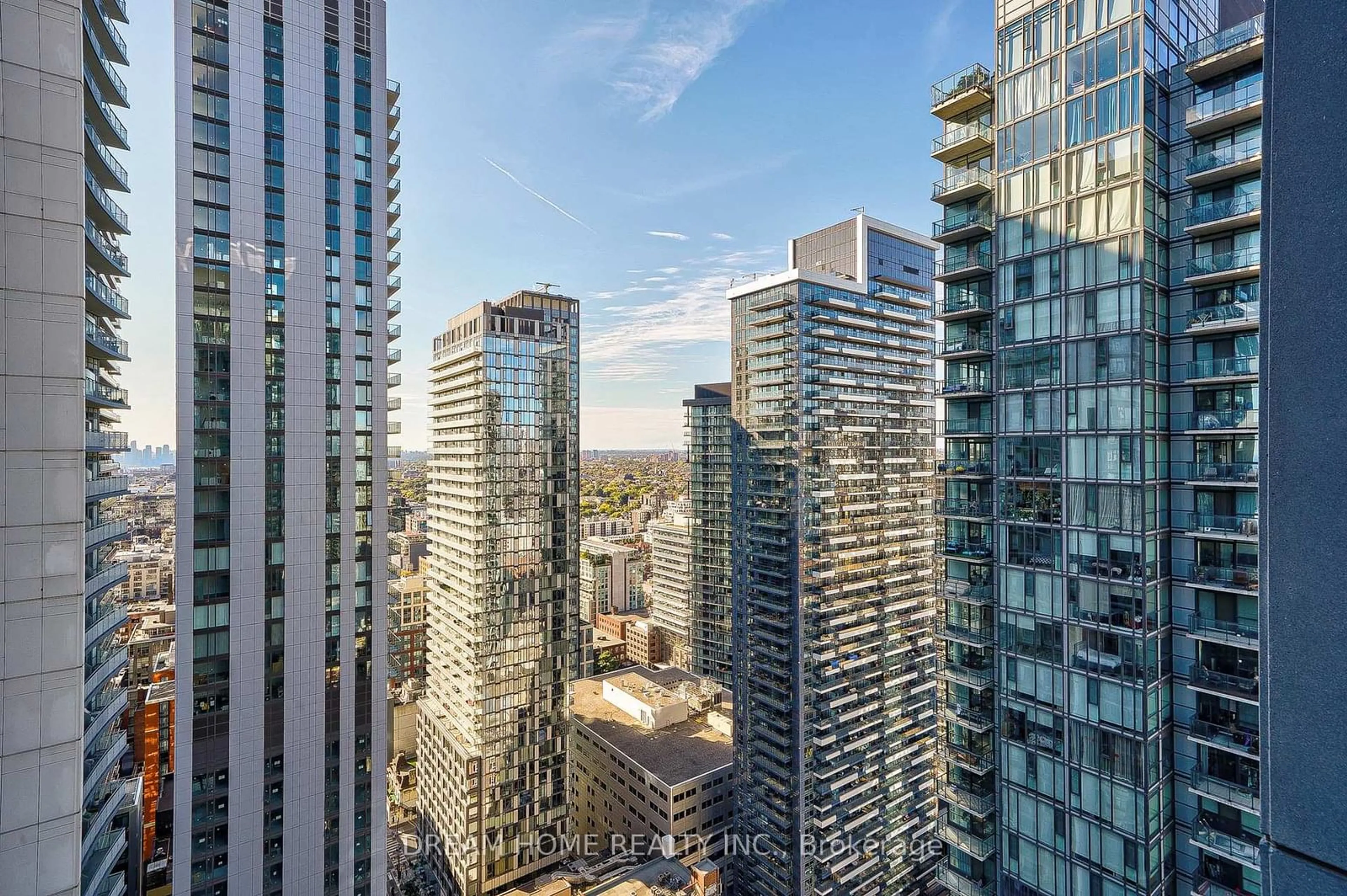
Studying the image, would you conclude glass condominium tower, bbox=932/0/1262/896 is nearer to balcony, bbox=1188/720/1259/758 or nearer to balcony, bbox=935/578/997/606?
balcony, bbox=1188/720/1259/758

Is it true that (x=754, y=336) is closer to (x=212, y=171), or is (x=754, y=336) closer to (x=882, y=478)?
(x=882, y=478)

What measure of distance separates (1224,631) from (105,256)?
3341 cm

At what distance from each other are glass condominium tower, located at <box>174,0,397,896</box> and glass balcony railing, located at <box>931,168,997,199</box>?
24988 mm

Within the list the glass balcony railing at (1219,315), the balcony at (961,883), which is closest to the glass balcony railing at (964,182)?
the glass balcony railing at (1219,315)

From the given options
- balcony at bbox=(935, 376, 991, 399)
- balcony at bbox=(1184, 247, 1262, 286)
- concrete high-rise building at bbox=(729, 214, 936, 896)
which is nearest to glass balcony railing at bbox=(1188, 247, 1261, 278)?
balcony at bbox=(1184, 247, 1262, 286)

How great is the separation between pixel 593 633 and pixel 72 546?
94670 mm

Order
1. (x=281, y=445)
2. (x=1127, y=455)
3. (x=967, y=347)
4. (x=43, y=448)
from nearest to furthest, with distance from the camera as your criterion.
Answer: (x=43, y=448), (x=1127, y=455), (x=967, y=347), (x=281, y=445)

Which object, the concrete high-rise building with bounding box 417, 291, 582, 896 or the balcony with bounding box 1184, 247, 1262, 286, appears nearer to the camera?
the balcony with bounding box 1184, 247, 1262, 286

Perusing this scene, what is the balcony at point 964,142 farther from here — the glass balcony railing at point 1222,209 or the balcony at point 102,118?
the balcony at point 102,118

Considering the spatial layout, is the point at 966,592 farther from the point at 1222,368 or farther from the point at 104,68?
the point at 104,68

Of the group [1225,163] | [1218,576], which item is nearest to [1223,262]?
[1225,163]

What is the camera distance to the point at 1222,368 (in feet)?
55.0

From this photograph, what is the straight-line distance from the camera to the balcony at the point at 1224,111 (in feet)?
53.0

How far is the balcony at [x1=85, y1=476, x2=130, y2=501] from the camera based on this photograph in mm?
16000
